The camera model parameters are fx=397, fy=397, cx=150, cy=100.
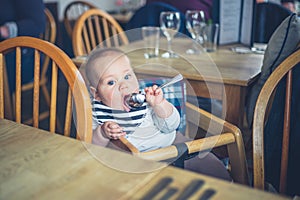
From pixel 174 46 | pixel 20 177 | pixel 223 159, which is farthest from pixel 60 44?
pixel 20 177

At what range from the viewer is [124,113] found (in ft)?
4.08

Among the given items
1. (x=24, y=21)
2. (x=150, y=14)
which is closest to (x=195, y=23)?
(x=150, y=14)

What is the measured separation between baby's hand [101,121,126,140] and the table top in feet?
1.53

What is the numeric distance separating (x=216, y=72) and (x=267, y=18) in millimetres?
543

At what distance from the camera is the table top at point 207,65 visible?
1.49 m

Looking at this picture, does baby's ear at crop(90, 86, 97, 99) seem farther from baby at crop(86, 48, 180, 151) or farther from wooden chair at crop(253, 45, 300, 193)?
wooden chair at crop(253, 45, 300, 193)

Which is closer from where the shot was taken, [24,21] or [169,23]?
[169,23]

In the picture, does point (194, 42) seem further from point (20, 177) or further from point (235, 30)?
point (20, 177)

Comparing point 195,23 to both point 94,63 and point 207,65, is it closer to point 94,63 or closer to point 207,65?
point 207,65

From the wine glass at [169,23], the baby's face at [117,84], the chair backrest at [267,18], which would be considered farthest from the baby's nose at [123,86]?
the chair backrest at [267,18]

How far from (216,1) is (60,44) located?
6.59 ft

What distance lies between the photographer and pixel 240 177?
1247mm

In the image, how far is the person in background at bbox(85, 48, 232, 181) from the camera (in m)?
1.20

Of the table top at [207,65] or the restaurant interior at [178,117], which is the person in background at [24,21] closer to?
the restaurant interior at [178,117]
